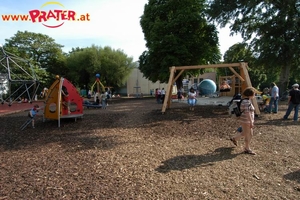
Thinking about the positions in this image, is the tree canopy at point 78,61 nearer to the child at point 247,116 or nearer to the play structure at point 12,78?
the play structure at point 12,78

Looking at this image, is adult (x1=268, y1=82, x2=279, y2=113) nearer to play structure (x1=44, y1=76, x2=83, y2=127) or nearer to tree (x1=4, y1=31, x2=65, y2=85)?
play structure (x1=44, y1=76, x2=83, y2=127)

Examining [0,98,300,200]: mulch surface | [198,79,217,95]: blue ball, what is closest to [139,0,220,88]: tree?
[198,79,217,95]: blue ball

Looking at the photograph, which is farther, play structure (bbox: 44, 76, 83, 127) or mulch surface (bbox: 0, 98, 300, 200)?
play structure (bbox: 44, 76, 83, 127)

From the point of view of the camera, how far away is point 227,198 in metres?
3.66

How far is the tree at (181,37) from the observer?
2431cm

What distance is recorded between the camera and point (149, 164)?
16.7ft

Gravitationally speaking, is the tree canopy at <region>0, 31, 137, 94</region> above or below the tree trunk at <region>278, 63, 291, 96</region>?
above

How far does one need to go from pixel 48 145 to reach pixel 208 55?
21840 millimetres

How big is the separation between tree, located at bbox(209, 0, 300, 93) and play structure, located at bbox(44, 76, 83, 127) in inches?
539

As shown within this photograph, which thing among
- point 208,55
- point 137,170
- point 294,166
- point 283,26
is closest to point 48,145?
point 137,170

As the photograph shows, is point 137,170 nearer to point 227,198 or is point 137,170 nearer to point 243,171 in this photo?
point 227,198

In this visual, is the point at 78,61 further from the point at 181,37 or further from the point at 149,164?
the point at 149,164

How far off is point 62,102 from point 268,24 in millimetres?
16727

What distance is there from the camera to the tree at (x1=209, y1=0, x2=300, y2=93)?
1766cm
